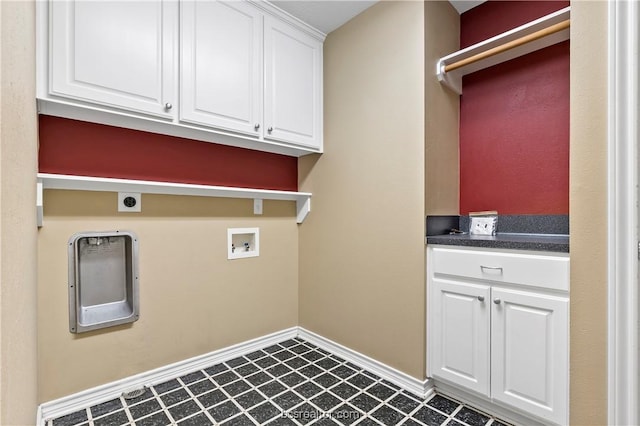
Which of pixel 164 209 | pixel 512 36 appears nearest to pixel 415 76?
pixel 512 36

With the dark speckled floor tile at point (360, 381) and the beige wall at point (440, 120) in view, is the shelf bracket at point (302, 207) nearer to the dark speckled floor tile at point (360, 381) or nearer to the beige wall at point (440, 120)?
the beige wall at point (440, 120)

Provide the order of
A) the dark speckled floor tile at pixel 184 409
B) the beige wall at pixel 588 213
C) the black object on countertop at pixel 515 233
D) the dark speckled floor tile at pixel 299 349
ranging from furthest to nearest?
1. the dark speckled floor tile at pixel 299 349
2. the dark speckled floor tile at pixel 184 409
3. the black object on countertop at pixel 515 233
4. the beige wall at pixel 588 213

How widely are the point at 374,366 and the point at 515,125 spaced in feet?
5.67

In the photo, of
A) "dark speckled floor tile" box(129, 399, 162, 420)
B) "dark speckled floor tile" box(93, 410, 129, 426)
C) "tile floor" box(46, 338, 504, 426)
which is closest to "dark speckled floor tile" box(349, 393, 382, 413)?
"tile floor" box(46, 338, 504, 426)

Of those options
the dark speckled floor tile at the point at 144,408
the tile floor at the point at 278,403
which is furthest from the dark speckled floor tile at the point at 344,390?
the dark speckled floor tile at the point at 144,408

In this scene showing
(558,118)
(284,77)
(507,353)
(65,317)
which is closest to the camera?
(507,353)

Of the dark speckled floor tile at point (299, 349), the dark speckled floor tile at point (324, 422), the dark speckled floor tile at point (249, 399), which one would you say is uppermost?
the dark speckled floor tile at point (249, 399)

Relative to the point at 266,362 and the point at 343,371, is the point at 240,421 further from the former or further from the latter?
the point at 343,371

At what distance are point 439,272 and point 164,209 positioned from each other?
5.47 ft

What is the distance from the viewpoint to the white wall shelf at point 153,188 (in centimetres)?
150

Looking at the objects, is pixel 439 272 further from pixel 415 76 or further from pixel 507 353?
pixel 415 76

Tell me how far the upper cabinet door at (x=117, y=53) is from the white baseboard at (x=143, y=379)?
1481 mm

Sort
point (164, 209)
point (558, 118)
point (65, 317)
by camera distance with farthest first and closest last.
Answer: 1. point (164, 209)
2. point (558, 118)
3. point (65, 317)

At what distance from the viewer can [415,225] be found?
5.98 feet
